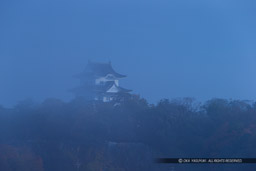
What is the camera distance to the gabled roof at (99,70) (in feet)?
20.6

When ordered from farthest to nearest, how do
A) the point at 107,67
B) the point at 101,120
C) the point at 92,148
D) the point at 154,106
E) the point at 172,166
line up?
the point at 107,67 < the point at 154,106 < the point at 101,120 < the point at 92,148 < the point at 172,166

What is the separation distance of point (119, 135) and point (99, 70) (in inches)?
90.3

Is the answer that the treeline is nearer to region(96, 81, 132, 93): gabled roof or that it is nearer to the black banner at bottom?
the black banner at bottom

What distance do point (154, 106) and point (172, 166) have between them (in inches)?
64.3

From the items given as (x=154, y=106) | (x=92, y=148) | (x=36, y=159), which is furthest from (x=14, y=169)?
(x=154, y=106)

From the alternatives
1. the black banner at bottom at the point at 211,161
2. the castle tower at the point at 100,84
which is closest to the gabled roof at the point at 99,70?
the castle tower at the point at 100,84

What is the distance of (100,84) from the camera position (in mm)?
7039

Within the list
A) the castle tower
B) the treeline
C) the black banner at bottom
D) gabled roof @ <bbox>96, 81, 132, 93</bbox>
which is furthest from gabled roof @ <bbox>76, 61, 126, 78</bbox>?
the black banner at bottom

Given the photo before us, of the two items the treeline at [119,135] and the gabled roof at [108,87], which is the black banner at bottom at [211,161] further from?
the gabled roof at [108,87]

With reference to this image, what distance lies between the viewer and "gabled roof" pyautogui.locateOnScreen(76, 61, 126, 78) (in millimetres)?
6270

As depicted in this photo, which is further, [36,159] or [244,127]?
[244,127]

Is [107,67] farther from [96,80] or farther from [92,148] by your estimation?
[92,148]

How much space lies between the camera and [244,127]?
4930 mm

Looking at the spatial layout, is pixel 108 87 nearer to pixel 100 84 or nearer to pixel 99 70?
pixel 100 84
